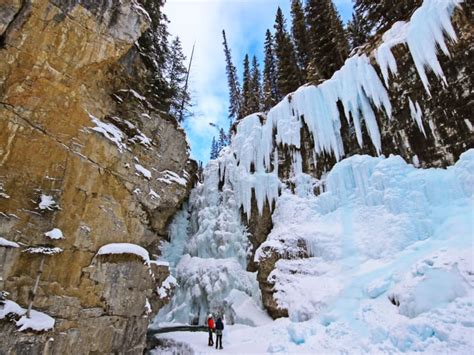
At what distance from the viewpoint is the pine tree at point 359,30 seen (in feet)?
54.2

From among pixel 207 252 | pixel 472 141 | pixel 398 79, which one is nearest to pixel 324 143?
pixel 398 79

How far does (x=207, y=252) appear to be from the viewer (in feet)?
46.2

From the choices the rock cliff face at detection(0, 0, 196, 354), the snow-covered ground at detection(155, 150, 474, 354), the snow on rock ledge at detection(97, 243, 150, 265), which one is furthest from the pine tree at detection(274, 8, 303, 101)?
the snow on rock ledge at detection(97, 243, 150, 265)

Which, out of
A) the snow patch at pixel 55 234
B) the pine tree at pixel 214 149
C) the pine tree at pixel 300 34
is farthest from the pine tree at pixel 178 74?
the pine tree at pixel 214 149

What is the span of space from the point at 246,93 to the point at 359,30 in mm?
9309

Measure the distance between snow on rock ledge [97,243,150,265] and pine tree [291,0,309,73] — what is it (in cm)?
1651

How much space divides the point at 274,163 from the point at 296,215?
3184 mm

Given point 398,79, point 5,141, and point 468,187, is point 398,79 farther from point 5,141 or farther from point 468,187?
point 5,141

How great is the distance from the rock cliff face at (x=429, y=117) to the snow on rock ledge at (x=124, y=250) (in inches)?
177

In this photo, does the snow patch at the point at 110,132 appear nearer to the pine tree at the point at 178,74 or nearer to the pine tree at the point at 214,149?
the pine tree at the point at 178,74

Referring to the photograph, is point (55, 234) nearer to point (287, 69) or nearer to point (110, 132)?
point (110, 132)

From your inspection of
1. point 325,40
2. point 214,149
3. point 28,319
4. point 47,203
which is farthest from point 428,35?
point 214,149

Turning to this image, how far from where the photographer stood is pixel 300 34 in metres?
21.1

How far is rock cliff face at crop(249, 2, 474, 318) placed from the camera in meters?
8.67
